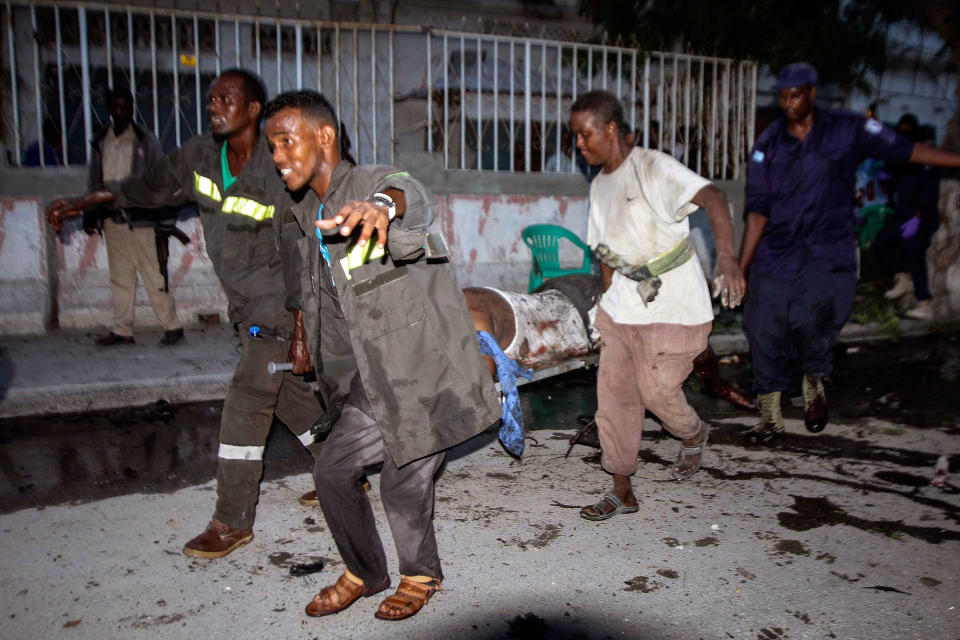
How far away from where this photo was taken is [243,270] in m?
3.65

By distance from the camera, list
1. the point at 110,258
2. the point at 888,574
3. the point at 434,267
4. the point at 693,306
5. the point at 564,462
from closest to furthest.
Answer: the point at 434,267, the point at 888,574, the point at 693,306, the point at 564,462, the point at 110,258

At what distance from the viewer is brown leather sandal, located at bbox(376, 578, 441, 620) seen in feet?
9.57

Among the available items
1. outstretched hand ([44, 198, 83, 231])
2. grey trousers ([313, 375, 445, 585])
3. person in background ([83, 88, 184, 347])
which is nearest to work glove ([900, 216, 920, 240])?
person in background ([83, 88, 184, 347])

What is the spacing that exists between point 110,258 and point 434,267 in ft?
18.8

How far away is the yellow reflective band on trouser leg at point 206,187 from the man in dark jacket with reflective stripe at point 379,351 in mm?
785

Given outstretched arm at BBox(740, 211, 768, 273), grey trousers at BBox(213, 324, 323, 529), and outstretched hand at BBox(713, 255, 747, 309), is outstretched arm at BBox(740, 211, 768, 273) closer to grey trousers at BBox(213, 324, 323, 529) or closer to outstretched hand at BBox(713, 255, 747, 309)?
outstretched hand at BBox(713, 255, 747, 309)

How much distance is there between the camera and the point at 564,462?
15.4ft

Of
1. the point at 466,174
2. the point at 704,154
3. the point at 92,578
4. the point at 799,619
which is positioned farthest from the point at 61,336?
the point at 704,154

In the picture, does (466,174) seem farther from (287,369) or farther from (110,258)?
(287,369)

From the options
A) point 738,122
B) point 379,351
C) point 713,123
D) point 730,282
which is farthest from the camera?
point 738,122

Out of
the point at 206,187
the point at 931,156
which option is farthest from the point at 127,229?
the point at 931,156

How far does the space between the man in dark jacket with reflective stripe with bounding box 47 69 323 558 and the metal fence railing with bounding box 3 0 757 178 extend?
192 inches

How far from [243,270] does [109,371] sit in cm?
343

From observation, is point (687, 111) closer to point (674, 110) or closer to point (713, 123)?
point (674, 110)
